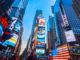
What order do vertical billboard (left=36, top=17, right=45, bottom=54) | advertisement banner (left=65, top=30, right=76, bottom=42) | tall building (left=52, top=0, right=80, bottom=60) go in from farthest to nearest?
vertical billboard (left=36, top=17, right=45, bottom=54) → tall building (left=52, top=0, right=80, bottom=60) → advertisement banner (left=65, top=30, right=76, bottom=42)

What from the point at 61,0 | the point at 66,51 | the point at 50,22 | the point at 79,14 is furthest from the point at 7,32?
the point at 50,22

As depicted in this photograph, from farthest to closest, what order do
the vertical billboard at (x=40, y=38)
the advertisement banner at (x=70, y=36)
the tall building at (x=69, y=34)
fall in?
the vertical billboard at (x=40, y=38) < the tall building at (x=69, y=34) < the advertisement banner at (x=70, y=36)

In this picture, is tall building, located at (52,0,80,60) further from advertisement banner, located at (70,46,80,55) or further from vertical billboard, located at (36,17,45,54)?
vertical billboard, located at (36,17,45,54)

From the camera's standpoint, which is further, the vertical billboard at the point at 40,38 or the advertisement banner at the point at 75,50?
the vertical billboard at the point at 40,38

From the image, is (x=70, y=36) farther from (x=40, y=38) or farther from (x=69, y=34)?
(x=40, y=38)

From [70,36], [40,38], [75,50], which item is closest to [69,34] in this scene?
[70,36]

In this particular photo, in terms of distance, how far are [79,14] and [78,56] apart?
40.8 m

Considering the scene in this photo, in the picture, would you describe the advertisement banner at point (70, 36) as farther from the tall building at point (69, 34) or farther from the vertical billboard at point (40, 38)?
the vertical billboard at point (40, 38)

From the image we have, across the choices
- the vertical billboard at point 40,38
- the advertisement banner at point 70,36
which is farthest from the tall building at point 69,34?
the vertical billboard at point 40,38

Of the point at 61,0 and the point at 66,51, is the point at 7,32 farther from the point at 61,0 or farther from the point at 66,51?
the point at 61,0

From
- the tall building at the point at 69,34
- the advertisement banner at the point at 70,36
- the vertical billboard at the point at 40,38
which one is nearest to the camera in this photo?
the advertisement banner at the point at 70,36

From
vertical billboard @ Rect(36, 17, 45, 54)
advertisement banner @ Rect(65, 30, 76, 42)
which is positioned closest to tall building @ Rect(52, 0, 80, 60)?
advertisement banner @ Rect(65, 30, 76, 42)

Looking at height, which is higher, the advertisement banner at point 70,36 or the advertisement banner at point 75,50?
the advertisement banner at point 70,36

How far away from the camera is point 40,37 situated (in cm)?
6556
